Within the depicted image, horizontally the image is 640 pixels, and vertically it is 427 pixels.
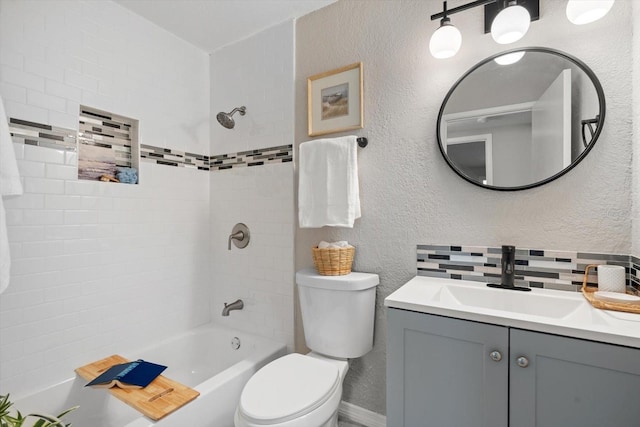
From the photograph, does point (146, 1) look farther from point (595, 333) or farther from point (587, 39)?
point (595, 333)

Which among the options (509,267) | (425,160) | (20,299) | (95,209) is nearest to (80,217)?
(95,209)

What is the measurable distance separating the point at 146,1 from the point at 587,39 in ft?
7.23

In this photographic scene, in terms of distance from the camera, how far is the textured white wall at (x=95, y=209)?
1.44 metres

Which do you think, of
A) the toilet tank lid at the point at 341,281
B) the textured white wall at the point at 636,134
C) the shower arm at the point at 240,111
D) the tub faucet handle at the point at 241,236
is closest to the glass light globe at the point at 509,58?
the textured white wall at the point at 636,134

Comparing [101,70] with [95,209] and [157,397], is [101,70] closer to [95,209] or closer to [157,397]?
[95,209]

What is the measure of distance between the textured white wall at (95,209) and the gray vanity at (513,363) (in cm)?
158

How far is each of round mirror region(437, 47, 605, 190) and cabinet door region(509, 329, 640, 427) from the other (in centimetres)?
68

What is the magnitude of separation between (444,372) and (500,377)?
0.17 metres

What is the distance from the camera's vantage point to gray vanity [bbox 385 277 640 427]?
82 centimetres

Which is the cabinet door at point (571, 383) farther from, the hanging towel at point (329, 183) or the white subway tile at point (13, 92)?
the white subway tile at point (13, 92)

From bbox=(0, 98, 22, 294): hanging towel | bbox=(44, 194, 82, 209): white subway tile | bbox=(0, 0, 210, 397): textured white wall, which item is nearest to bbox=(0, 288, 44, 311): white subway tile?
bbox=(0, 0, 210, 397): textured white wall

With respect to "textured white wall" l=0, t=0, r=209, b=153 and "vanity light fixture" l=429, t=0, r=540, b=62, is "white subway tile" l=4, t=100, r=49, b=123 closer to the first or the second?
"textured white wall" l=0, t=0, r=209, b=153

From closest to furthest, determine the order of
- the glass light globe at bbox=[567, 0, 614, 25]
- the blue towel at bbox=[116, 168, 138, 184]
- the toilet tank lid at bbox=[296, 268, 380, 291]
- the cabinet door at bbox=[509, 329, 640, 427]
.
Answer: the cabinet door at bbox=[509, 329, 640, 427] → the glass light globe at bbox=[567, 0, 614, 25] → the toilet tank lid at bbox=[296, 268, 380, 291] → the blue towel at bbox=[116, 168, 138, 184]

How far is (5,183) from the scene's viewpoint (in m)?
1.21
